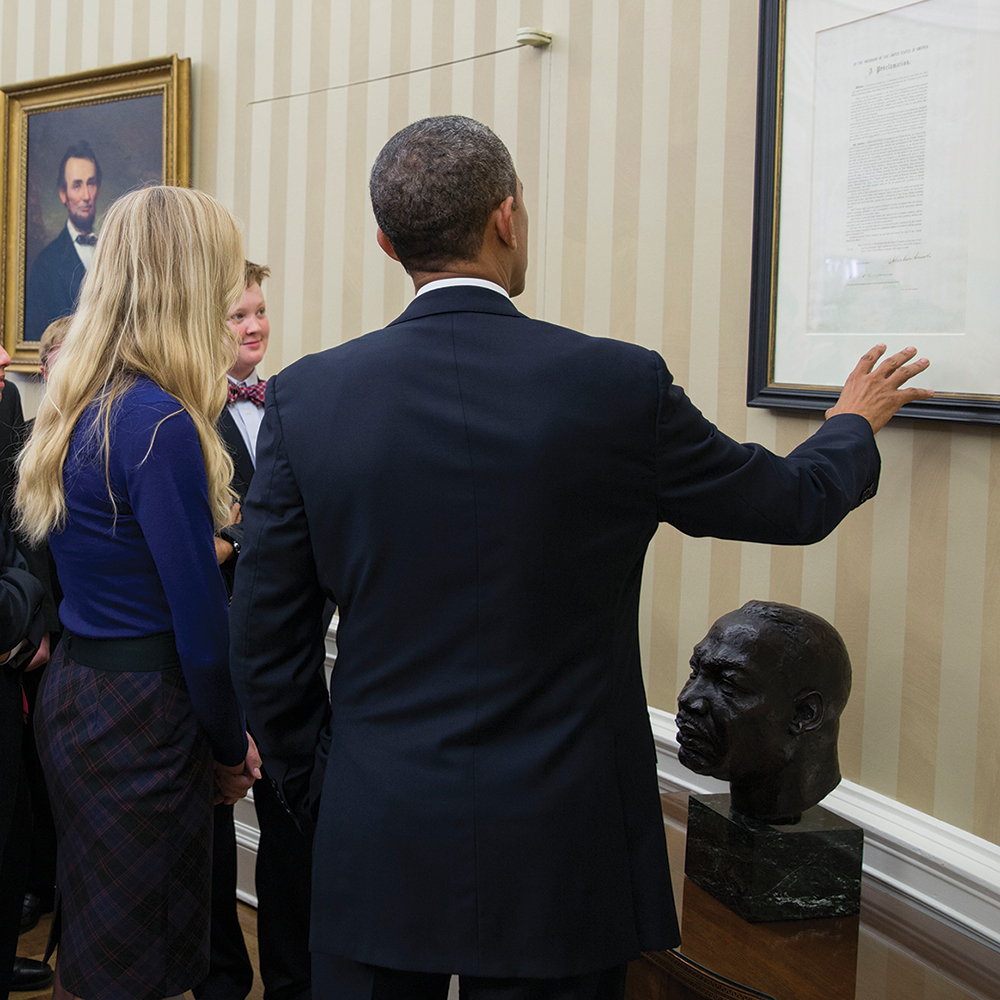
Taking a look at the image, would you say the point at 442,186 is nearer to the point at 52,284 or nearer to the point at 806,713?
the point at 806,713

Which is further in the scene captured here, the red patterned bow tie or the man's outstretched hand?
the red patterned bow tie

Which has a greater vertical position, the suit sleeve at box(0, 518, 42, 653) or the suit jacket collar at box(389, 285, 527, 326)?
the suit jacket collar at box(389, 285, 527, 326)

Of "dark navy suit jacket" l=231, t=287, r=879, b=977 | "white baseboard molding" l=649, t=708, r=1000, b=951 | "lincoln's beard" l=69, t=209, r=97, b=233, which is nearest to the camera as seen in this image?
"dark navy suit jacket" l=231, t=287, r=879, b=977

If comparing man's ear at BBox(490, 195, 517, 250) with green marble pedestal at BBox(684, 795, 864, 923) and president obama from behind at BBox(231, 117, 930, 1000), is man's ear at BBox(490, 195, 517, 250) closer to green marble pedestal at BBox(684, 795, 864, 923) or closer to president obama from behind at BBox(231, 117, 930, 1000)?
president obama from behind at BBox(231, 117, 930, 1000)

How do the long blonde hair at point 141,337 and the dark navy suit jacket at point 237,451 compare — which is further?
the dark navy suit jacket at point 237,451

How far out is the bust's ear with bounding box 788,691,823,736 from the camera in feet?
6.45

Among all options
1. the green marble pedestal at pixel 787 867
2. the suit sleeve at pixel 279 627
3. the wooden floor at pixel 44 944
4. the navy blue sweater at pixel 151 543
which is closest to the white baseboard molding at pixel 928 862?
the green marble pedestal at pixel 787 867

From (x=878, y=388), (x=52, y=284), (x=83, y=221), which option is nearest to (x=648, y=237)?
(x=878, y=388)

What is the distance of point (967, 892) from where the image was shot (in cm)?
204

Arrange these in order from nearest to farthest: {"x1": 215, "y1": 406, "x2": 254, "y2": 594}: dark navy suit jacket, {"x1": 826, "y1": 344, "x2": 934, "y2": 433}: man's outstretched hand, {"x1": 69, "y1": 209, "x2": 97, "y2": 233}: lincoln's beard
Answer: {"x1": 826, "y1": 344, "x2": 934, "y2": 433}: man's outstretched hand
{"x1": 215, "y1": 406, "x2": 254, "y2": 594}: dark navy suit jacket
{"x1": 69, "y1": 209, "x2": 97, "y2": 233}: lincoln's beard

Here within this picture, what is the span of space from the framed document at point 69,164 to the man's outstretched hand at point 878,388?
9.15 ft

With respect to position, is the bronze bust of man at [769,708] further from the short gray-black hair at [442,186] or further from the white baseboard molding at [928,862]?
the short gray-black hair at [442,186]

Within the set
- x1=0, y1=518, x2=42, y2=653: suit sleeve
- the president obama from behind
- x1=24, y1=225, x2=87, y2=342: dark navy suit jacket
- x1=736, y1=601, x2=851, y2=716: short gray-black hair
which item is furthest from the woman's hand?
x1=24, y1=225, x2=87, y2=342: dark navy suit jacket

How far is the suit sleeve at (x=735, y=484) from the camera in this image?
1.52 m
